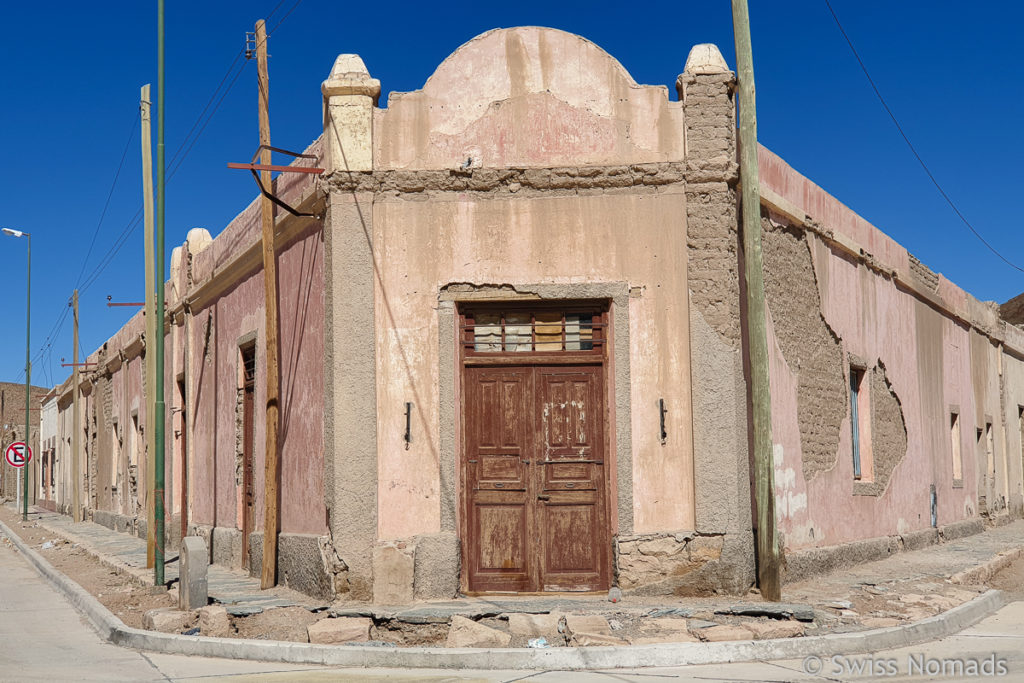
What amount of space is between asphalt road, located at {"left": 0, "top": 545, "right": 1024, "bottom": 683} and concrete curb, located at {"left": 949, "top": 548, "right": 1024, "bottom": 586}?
2776 mm

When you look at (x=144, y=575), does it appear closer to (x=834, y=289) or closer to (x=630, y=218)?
(x=630, y=218)

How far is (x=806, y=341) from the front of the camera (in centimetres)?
1239

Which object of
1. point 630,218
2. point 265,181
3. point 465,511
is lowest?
point 465,511

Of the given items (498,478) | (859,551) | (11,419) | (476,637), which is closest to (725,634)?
(476,637)

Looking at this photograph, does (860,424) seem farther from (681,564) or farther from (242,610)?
(242,610)

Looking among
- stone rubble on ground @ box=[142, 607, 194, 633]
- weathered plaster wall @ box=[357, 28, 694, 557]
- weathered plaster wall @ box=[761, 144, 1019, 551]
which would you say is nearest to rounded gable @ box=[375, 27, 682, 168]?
weathered plaster wall @ box=[357, 28, 694, 557]

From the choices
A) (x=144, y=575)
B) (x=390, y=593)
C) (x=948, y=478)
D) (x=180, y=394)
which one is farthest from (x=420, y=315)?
(x=948, y=478)

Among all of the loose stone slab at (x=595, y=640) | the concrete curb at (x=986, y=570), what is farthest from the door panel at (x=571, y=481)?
the concrete curb at (x=986, y=570)

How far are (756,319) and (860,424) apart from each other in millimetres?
5768

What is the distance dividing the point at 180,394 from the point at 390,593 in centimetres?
991

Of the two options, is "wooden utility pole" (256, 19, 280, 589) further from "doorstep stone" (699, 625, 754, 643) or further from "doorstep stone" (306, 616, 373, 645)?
"doorstep stone" (699, 625, 754, 643)

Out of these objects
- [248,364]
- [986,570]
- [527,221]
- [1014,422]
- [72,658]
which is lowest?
[986,570]

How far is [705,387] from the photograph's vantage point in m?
9.84

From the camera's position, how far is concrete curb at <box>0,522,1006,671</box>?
7.35 m
